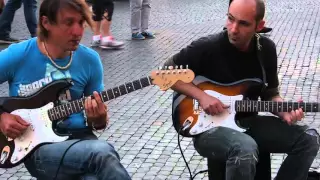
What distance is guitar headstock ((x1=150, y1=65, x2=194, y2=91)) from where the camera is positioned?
3.04 meters

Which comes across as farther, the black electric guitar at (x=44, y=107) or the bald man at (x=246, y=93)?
the bald man at (x=246, y=93)

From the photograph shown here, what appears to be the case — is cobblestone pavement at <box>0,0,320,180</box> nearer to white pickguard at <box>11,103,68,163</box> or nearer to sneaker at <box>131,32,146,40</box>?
sneaker at <box>131,32,146,40</box>

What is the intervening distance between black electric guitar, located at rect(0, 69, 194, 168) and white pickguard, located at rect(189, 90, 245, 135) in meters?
0.39

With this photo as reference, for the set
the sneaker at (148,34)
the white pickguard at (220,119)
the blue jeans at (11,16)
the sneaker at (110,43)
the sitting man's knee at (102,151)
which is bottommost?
the sneaker at (148,34)

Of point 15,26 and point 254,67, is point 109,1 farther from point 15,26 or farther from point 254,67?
point 254,67

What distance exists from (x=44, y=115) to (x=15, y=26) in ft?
24.3

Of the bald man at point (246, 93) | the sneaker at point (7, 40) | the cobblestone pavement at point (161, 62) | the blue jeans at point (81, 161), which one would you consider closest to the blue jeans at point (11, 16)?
the sneaker at point (7, 40)

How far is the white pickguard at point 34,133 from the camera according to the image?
2992 millimetres

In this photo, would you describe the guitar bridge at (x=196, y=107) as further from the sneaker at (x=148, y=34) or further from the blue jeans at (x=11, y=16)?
the sneaker at (x=148, y=34)

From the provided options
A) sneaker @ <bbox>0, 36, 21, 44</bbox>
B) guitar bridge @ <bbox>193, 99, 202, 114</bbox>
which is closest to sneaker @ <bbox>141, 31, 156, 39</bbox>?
sneaker @ <bbox>0, 36, 21, 44</bbox>

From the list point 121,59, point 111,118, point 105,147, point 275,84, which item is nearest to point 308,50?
point 121,59

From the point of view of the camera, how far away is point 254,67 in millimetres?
3471

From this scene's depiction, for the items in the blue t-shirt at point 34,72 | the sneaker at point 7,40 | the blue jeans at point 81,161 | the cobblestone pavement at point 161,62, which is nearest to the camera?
the blue jeans at point 81,161

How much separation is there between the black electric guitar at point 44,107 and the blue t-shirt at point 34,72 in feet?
0.24
